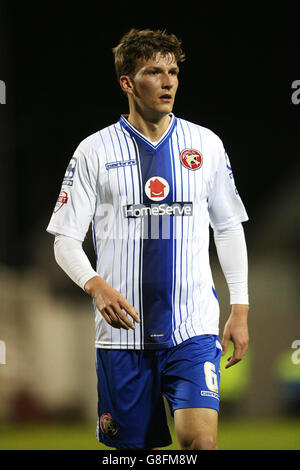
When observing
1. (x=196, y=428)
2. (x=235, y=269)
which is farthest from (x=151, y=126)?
(x=196, y=428)

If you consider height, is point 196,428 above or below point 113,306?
below

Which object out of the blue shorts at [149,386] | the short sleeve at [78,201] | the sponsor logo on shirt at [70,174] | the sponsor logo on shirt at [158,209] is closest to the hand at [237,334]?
the blue shorts at [149,386]

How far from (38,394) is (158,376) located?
3059 mm

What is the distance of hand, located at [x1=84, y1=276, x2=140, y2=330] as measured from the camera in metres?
3.08

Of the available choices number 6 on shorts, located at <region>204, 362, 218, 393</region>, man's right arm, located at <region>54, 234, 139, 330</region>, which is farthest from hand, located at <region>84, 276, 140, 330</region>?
number 6 on shorts, located at <region>204, 362, 218, 393</region>

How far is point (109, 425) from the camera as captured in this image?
11.1 ft

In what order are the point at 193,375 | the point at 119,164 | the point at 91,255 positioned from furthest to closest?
the point at 91,255
the point at 119,164
the point at 193,375

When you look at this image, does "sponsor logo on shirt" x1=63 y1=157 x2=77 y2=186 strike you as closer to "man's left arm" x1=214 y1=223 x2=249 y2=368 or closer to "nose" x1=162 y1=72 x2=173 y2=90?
"nose" x1=162 y1=72 x2=173 y2=90

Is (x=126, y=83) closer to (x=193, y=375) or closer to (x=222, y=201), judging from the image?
(x=222, y=201)

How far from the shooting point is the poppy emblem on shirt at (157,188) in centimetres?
337

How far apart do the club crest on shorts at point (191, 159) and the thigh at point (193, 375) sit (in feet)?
2.54

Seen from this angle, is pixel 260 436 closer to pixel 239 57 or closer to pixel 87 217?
pixel 239 57

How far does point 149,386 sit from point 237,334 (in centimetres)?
47

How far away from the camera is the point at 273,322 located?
656 cm
